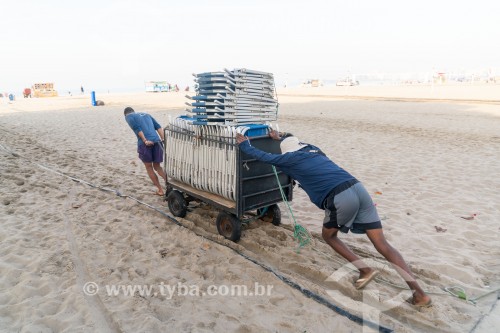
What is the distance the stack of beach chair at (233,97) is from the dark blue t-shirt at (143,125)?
1668 millimetres

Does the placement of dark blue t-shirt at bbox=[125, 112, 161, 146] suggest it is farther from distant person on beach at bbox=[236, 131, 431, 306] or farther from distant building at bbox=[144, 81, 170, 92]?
distant building at bbox=[144, 81, 170, 92]

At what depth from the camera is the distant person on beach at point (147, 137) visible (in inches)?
245

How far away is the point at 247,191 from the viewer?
4.48m

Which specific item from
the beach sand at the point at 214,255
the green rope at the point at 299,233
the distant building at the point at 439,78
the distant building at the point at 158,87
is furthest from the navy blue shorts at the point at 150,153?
the distant building at the point at 439,78

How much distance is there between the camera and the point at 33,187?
21.2ft

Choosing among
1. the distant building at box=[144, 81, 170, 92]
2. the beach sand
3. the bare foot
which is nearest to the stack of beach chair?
the beach sand

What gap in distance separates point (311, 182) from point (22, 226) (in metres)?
3.96

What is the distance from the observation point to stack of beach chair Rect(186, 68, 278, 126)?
4527 millimetres

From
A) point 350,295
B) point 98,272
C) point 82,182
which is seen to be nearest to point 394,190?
point 350,295

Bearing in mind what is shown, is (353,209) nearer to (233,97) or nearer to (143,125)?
(233,97)

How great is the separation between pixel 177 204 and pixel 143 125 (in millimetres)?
1742

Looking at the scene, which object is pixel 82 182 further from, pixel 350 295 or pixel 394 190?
pixel 394 190

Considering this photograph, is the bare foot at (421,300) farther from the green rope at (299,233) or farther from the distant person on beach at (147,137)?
the distant person on beach at (147,137)

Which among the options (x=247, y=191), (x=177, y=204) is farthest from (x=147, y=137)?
(x=247, y=191)
